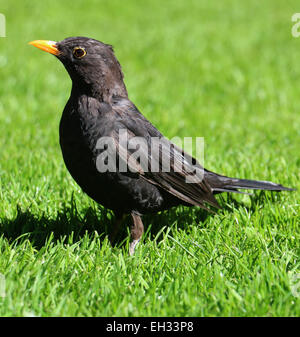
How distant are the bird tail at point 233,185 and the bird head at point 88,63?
1191mm

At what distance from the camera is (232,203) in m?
4.42

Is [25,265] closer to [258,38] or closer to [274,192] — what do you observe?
[274,192]

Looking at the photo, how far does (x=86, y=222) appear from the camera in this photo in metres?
4.26

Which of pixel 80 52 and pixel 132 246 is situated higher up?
pixel 80 52

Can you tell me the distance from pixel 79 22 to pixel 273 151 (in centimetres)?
812

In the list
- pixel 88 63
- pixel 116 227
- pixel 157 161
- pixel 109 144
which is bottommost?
pixel 116 227

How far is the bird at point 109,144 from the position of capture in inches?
142

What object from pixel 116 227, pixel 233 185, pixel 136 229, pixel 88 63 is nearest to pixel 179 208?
pixel 233 185

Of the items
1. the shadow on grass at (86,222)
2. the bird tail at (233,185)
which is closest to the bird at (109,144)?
the shadow on grass at (86,222)

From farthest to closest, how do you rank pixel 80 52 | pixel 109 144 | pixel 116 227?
pixel 116 227 → pixel 80 52 → pixel 109 144

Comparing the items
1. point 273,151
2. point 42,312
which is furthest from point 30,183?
point 273,151

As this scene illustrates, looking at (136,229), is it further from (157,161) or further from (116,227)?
(157,161)

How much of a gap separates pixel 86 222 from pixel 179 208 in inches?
35.5

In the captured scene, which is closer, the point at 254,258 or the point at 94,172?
the point at 254,258
